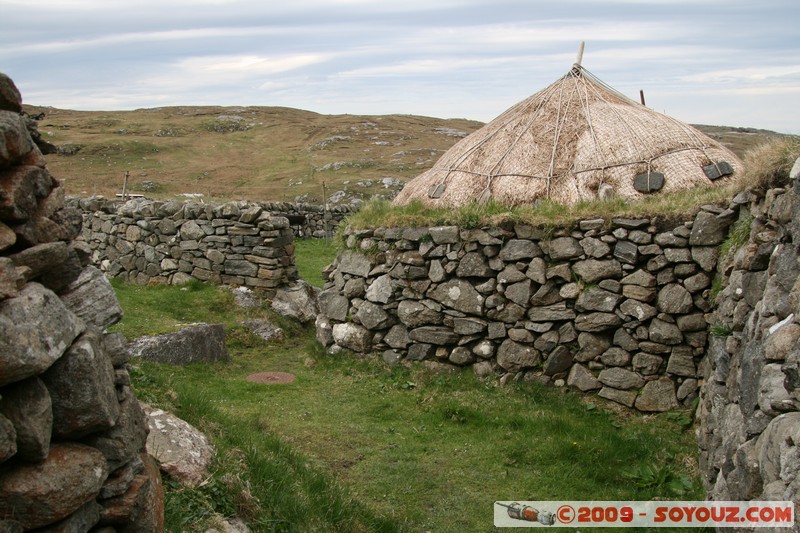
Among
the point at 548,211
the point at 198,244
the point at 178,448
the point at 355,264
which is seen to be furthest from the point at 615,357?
the point at 198,244

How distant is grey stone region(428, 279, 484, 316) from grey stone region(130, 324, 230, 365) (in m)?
3.30

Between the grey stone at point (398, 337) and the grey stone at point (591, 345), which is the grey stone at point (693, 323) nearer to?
the grey stone at point (591, 345)

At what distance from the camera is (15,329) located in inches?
111

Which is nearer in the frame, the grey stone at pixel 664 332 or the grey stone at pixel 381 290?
the grey stone at pixel 664 332

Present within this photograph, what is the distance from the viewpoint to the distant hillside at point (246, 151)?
39.2 metres

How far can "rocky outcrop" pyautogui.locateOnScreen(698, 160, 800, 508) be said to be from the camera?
4.00m

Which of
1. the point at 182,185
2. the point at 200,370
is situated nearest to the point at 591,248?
the point at 200,370

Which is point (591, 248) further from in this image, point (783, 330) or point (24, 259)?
point (24, 259)

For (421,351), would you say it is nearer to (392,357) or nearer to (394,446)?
(392,357)

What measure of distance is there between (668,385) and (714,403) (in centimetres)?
216

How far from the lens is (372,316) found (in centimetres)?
1060

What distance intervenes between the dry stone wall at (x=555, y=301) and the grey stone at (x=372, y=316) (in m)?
0.02

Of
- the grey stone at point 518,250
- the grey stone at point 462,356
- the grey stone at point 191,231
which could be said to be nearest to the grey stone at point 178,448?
the grey stone at point 462,356

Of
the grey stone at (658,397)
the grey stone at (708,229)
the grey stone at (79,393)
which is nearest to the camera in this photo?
the grey stone at (79,393)
